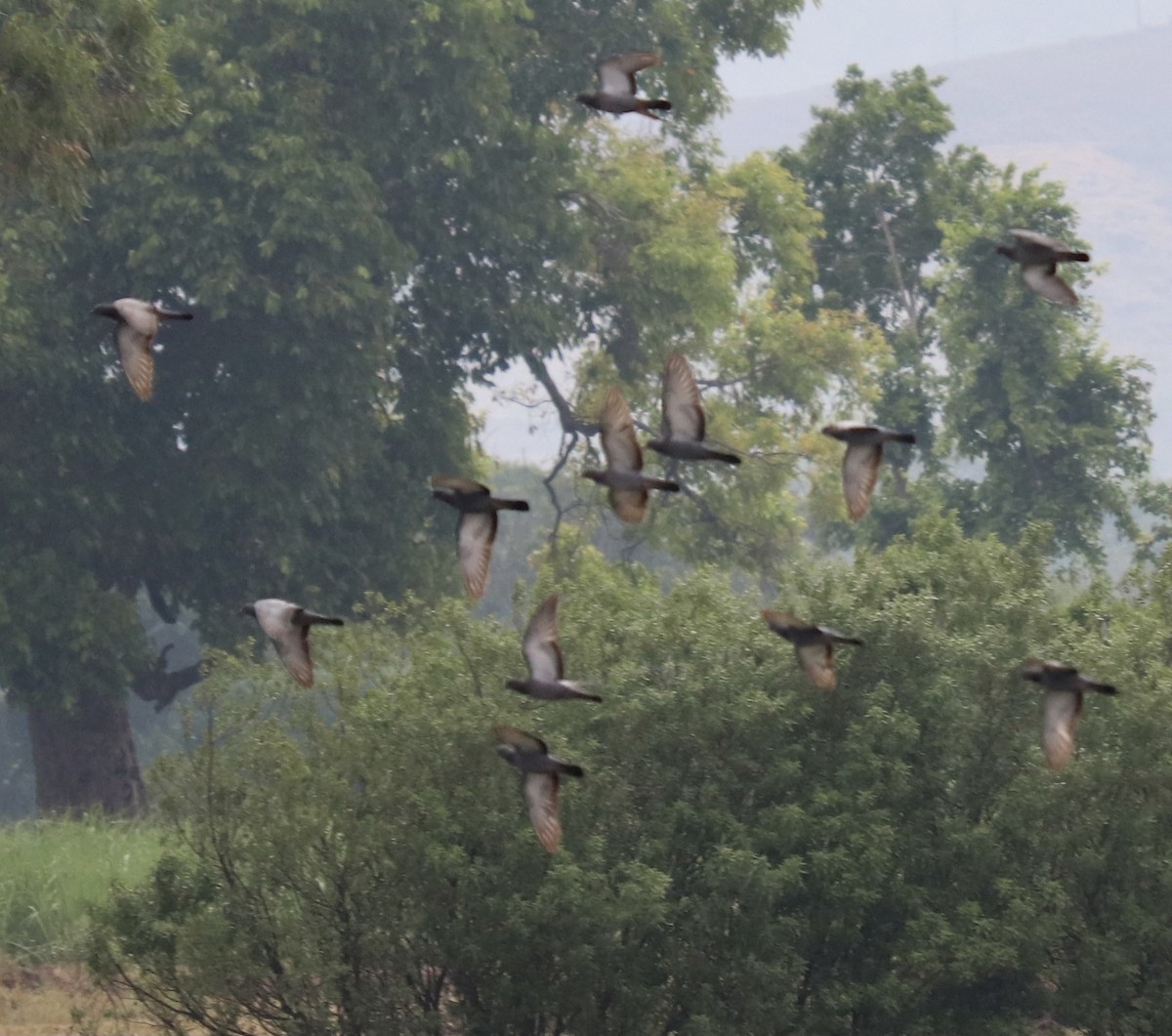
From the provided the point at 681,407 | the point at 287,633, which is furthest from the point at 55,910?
the point at 681,407

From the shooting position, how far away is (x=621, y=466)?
7.40 meters

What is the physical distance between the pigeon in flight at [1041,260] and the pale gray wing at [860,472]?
2.71 ft

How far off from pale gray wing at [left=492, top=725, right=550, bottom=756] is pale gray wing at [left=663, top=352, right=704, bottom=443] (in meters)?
1.30

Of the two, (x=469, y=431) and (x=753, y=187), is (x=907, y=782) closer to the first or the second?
(x=469, y=431)

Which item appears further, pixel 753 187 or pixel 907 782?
pixel 753 187

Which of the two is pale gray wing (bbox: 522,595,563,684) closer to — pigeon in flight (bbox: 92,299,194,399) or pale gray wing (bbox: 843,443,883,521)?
pale gray wing (bbox: 843,443,883,521)

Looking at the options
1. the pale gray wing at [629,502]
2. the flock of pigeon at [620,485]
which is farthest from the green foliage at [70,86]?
the pale gray wing at [629,502]

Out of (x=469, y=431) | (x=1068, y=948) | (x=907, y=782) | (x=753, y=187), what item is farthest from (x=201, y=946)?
(x=753, y=187)

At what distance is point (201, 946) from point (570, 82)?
15747 millimetres

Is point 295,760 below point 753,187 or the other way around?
below

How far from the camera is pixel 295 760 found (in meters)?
10.6

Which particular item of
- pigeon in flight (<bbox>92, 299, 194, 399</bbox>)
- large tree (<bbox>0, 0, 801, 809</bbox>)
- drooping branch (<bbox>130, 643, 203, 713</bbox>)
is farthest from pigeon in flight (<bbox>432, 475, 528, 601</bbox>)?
drooping branch (<bbox>130, 643, 203, 713</bbox>)

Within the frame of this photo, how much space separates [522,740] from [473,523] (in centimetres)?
131

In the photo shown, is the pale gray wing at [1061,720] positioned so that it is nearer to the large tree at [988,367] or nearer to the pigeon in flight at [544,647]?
the pigeon in flight at [544,647]
